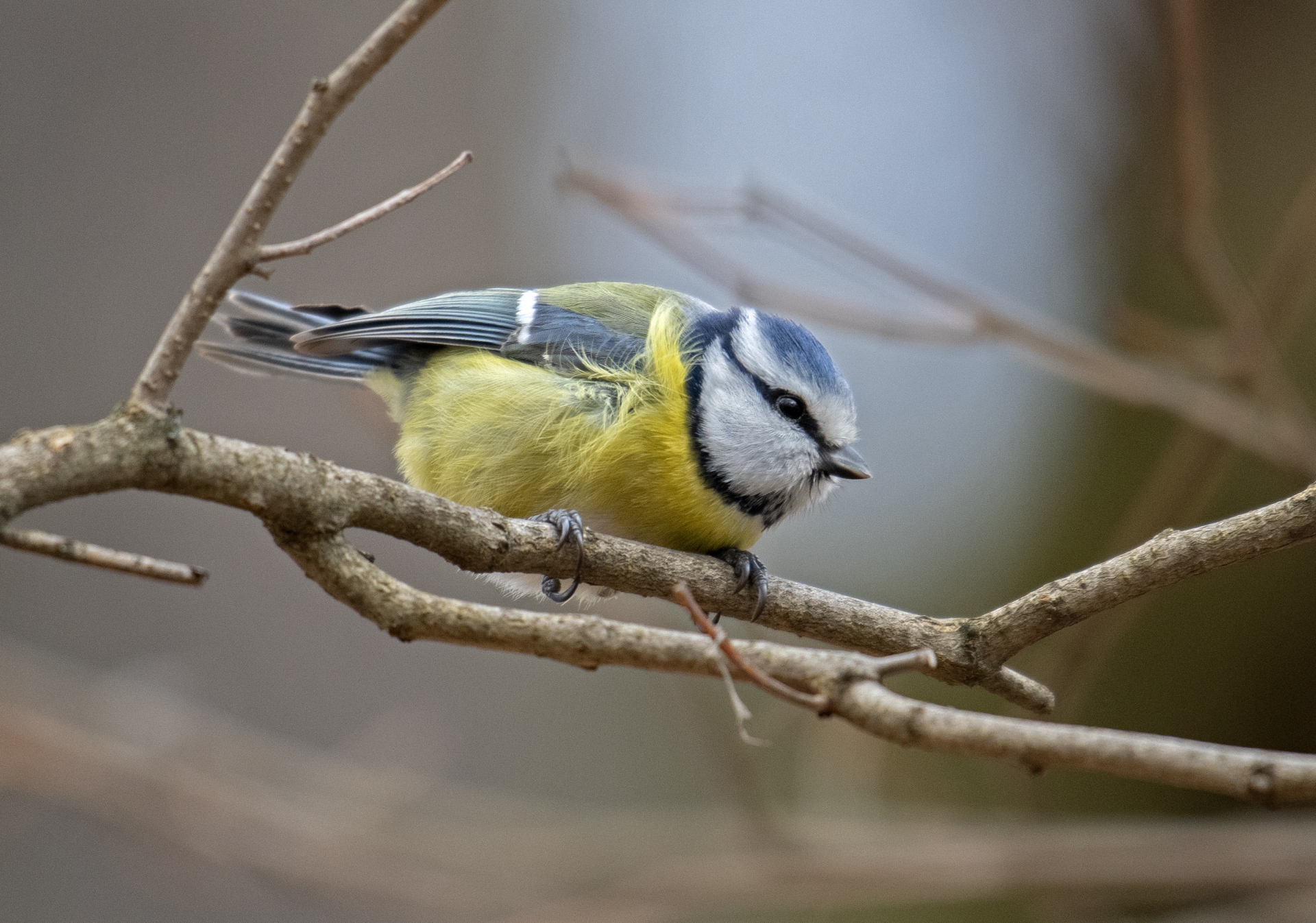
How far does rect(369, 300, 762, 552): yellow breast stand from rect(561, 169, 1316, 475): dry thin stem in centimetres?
34

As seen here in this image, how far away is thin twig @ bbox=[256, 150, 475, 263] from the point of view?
3.19 ft

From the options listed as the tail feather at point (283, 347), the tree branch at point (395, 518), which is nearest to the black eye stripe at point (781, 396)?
the tree branch at point (395, 518)

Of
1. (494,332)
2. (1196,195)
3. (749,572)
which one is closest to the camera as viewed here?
(749,572)

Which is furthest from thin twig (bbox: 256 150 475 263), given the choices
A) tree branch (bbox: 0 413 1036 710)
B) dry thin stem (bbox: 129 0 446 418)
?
tree branch (bbox: 0 413 1036 710)

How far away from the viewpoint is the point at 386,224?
400 cm

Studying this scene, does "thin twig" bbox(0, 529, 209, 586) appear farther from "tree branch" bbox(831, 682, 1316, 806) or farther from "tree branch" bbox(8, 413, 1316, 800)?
"tree branch" bbox(831, 682, 1316, 806)

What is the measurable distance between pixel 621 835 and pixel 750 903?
1.32 ft

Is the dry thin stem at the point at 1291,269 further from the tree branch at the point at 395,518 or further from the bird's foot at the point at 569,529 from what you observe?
the bird's foot at the point at 569,529

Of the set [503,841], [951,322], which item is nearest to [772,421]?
[951,322]

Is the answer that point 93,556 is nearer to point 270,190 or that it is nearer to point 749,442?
point 270,190

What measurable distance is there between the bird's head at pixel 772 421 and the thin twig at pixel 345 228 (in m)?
0.91

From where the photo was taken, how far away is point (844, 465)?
6.41ft

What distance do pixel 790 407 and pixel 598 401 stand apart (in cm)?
38

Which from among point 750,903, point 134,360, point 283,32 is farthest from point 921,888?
point 283,32
